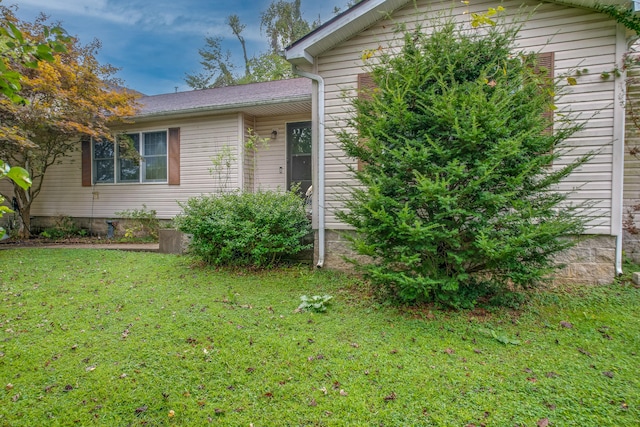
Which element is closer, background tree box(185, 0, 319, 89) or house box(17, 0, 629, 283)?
house box(17, 0, 629, 283)

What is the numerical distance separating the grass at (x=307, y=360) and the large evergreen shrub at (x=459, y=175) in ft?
1.77

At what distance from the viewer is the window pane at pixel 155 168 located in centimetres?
889

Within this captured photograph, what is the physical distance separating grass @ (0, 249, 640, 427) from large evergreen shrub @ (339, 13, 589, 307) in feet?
→ 1.77

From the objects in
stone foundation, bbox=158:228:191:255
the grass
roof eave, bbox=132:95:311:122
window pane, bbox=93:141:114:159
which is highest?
roof eave, bbox=132:95:311:122

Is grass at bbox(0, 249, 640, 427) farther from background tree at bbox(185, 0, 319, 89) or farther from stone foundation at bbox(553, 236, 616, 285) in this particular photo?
background tree at bbox(185, 0, 319, 89)

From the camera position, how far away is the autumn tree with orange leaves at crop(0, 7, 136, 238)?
7066 mm

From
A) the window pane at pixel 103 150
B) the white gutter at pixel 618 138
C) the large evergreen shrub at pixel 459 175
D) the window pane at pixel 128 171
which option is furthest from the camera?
the window pane at pixel 103 150

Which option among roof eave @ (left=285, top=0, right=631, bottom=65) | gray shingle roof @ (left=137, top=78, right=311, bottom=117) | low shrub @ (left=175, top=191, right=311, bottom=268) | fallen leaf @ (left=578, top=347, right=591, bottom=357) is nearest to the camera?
fallen leaf @ (left=578, top=347, right=591, bottom=357)

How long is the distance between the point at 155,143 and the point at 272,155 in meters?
3.21

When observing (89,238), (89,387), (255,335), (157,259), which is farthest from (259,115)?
(89,387)

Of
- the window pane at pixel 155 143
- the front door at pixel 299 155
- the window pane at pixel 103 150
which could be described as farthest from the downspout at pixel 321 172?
the window pane at pixel 103 150

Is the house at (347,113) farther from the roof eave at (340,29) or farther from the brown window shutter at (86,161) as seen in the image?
the brown window shutter at (86,161)

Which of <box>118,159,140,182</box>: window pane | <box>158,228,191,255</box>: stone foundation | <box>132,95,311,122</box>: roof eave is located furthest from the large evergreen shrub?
<box>118,159,140,182</box>: window pane

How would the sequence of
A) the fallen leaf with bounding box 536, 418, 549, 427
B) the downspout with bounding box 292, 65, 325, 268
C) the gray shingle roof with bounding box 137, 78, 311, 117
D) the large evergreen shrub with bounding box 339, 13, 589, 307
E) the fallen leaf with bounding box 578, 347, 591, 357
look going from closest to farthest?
the fallen leaf with bounding box 536, 418, 549, 427 < the fallen leaf with bounding box 578, 347, 591, 357 < the large evergreen shrub with bounding box 339, 13, 589, 307 < the downspout with bounding box 292, 65, 325, 268 < the gray shingle roof with bounding box 137, 78, 311, 117
